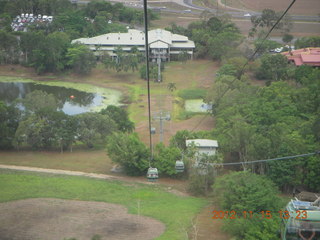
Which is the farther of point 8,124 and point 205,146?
point 8,124

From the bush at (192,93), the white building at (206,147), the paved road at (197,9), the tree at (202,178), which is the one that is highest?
the paved road at (197,9)

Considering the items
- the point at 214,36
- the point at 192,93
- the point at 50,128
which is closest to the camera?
the point at 50,128

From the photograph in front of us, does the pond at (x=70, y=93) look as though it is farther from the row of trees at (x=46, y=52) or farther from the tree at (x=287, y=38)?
the tree at (x=287, y=38)

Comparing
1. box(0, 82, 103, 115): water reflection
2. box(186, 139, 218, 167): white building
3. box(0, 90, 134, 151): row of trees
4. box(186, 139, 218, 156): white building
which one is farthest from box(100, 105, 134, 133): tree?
box(0, 82, 103, 115): water reflection

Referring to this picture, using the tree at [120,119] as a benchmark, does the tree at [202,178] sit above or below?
below

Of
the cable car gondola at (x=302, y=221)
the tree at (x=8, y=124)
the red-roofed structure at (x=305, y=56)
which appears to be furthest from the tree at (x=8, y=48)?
the cable car gondola at (x=302, y=221)
